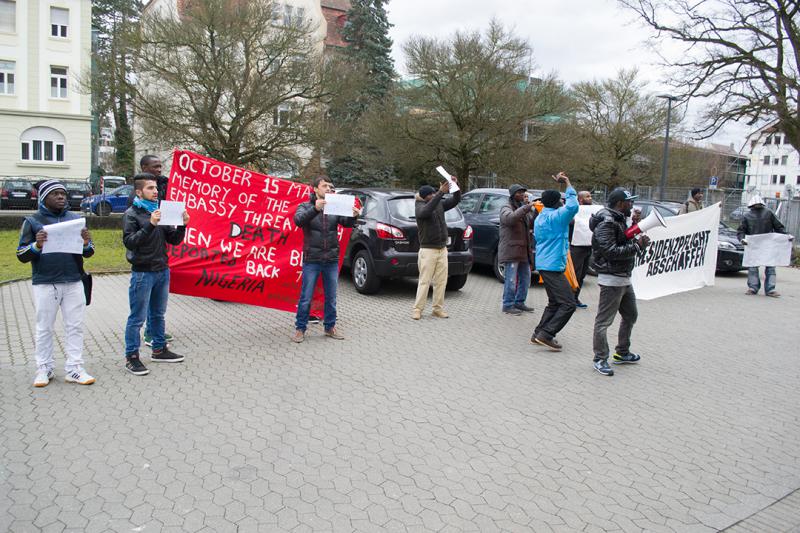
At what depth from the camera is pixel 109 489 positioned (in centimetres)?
384

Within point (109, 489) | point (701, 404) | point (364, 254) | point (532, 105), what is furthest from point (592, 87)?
point (109, 489)

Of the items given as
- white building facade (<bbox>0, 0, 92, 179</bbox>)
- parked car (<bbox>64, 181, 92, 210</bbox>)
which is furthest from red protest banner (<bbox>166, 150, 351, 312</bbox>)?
white building facade (<bbox>0, 0, 92, 179</bbox>)

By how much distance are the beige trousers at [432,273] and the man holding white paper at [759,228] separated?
271 inches

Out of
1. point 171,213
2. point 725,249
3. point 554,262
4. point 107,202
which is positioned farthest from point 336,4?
point 171,213

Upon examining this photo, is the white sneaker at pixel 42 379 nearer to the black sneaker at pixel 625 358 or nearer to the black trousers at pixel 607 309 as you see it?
the black trousers at pixel 607 309

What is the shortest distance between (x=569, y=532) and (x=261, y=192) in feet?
19.2

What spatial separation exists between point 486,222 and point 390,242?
126 inches

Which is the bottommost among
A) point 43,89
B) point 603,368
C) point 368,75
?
point 603,368

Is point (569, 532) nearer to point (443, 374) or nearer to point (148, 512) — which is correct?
point (148, 512)

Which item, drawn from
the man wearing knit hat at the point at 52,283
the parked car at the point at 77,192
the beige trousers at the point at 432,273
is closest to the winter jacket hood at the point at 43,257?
the man wearing knit hat at the point at 52,283

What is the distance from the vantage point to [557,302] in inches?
289

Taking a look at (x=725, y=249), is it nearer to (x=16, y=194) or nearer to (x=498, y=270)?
(x=498, y=270)

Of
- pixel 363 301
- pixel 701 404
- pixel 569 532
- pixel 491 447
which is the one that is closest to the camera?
pixel 569 532

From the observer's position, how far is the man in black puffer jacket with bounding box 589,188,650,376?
20.6 feet
